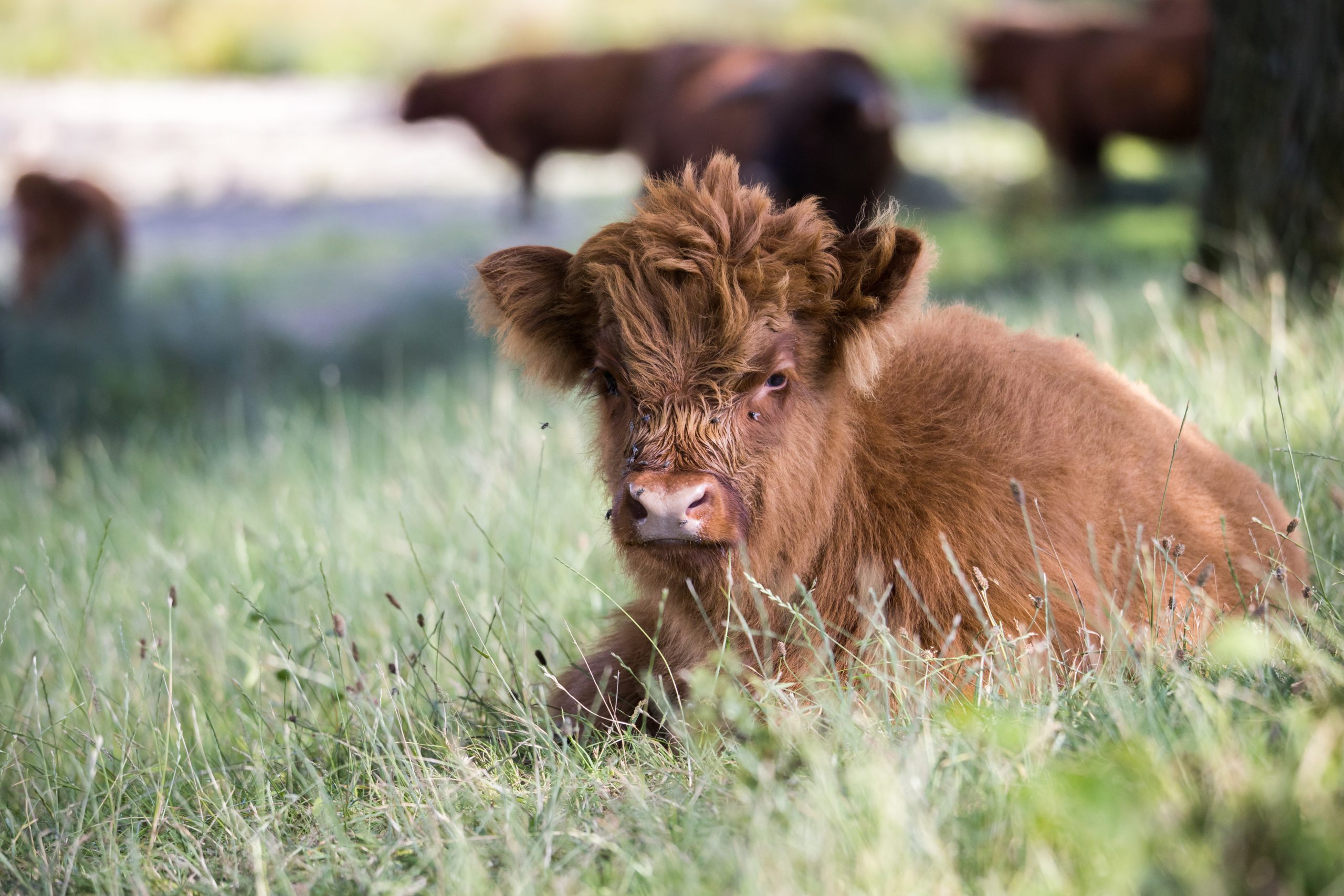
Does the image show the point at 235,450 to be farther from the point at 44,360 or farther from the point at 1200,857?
the point at 1200,857

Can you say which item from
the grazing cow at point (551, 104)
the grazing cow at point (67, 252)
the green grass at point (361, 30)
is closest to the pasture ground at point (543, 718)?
the grazing cow at point (67, 252)

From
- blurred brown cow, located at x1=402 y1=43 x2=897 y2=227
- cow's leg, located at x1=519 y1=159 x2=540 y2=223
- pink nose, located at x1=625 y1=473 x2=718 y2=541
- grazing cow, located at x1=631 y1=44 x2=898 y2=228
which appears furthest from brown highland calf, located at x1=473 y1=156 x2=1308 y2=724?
cow's leg, located at x1=519 y1=159 x2=540 y2=223

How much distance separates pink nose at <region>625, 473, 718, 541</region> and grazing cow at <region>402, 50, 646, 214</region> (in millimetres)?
11734

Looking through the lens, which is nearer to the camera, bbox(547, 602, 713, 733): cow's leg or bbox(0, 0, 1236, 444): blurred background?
bbox(547, 602, 713, 733): cow's leg

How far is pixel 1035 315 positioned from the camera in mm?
7820

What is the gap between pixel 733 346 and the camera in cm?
314

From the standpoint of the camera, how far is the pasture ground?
2.02 metres

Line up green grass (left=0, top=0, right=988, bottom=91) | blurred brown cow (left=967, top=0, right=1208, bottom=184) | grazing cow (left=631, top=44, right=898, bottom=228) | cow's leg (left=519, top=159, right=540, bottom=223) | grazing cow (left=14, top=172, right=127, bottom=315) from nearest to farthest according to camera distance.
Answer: grazing cow (left=631, top=44, right=898, bottom=228) → grazing cow (left=14, top=172, right=127, bottom=315) → blurred brown cow (left=967, top=0, right=1208, bottom=184) → cow's leg (left=519, top=159, right=540, bottom=223) → green grass (left=0, top=0, right=988, bottom=91)

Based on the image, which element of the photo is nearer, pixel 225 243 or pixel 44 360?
pixel 44 360

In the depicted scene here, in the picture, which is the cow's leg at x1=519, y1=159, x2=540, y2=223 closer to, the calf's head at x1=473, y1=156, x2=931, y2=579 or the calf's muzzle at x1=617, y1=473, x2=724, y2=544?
the calf's head at x1=473, y1=156, x2=931, y2=579

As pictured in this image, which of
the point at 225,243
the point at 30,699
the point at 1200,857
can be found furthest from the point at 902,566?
the point at 225,243

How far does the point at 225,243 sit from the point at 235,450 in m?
7.08

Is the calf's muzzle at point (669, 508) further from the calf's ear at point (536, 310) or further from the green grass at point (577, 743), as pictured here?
the calf's ear at point (536, 310)

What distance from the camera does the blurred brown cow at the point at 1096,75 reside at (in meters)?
13.7
